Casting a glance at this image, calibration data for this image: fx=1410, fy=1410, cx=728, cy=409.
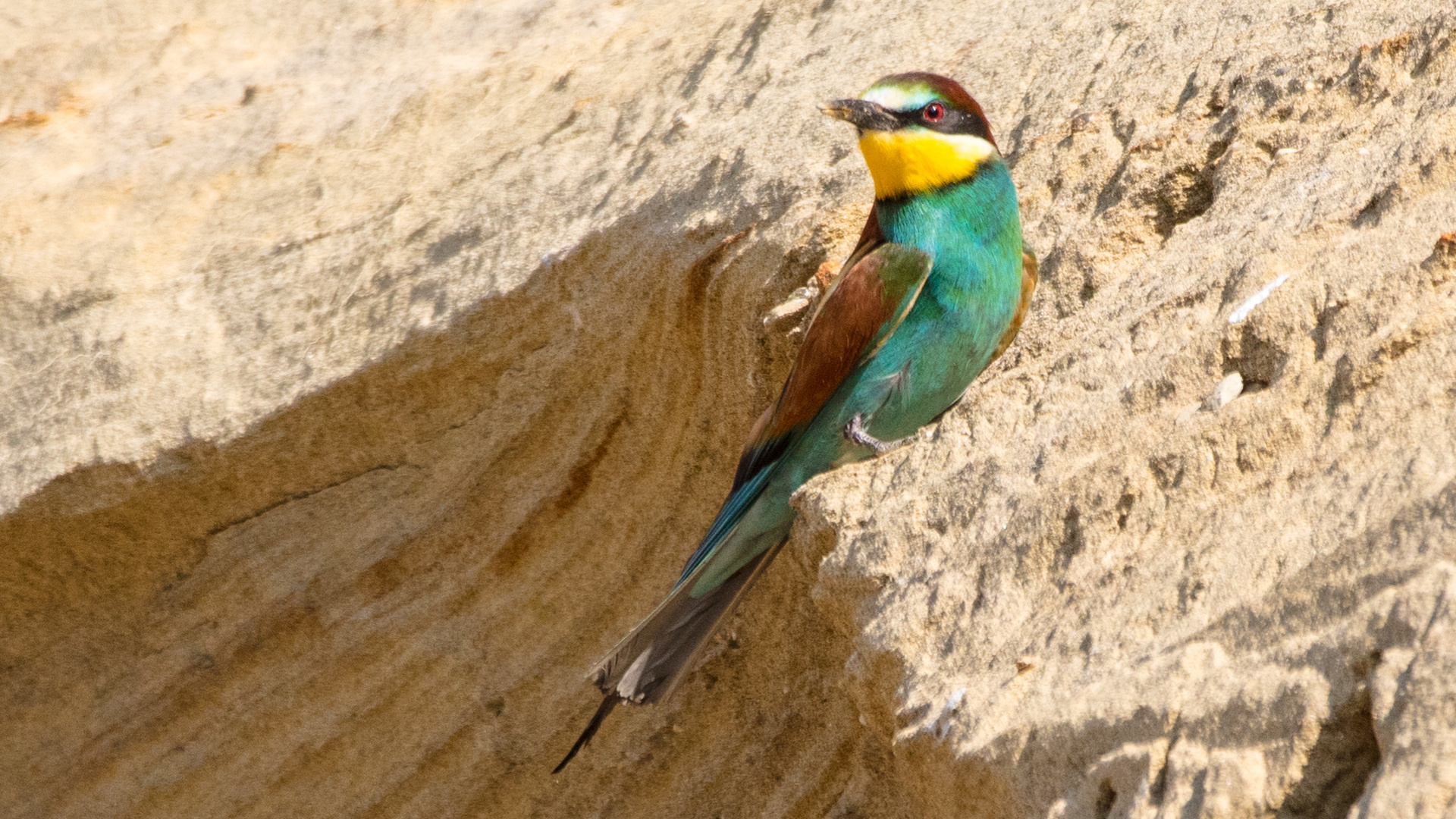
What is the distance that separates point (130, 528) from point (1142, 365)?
7.40 feet

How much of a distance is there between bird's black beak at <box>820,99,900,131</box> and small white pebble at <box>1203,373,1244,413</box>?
3.01ft

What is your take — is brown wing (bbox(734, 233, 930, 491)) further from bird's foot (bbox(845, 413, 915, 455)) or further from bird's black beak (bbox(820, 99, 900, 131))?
bird's black beak (bbox(820, 99, 900, 131))

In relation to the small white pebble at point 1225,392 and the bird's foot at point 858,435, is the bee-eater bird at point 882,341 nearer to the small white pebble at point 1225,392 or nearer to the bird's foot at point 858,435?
the bird's foot at point 858,435

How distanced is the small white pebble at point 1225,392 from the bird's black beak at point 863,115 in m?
0.92

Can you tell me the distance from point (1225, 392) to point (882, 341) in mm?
761

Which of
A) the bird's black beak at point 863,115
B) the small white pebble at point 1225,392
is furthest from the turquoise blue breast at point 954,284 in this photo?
the small white pebble at point 1225,392

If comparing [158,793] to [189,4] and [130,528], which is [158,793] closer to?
[130,528]

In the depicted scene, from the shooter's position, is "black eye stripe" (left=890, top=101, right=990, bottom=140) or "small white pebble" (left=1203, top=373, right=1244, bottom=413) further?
"black eye stripe" (left=890, top=101, right=990, bottom=140)

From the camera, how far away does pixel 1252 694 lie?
138 centimetres

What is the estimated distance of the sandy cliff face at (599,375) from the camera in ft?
5.93

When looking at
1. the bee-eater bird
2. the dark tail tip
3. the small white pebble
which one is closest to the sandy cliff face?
the small white pebble

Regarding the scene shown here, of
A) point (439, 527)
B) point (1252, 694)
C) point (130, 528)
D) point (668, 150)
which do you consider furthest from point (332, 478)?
point (1252, 694)

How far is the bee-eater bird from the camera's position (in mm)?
2426

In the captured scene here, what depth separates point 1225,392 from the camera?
1.82 m
